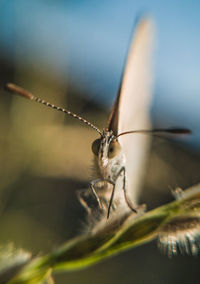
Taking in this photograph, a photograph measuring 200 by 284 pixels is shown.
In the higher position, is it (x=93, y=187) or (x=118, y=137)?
(x=118, y=137)

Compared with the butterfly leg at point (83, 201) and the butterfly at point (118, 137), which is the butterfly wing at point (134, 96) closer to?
the butterfly at point (118, 137)

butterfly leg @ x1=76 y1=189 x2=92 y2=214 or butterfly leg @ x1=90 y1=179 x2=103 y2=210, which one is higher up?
butterfly leg @ x1=90 y1=179 x2=103 y2=210

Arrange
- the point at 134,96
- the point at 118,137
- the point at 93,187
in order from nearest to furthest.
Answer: the point at 93,187 < the point at 118,137 < the point at 134,96

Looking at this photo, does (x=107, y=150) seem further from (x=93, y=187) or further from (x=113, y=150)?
(x=93, y=187)

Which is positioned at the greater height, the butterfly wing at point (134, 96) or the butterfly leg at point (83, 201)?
the butterfly wing at point (134, 96)

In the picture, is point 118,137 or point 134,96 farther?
point 134,96

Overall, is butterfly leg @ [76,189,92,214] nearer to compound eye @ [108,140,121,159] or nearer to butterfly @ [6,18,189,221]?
butterfly @ [6,18,189,221]

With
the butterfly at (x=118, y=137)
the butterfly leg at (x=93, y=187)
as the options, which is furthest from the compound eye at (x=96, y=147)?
the butterfly leg at (x=93, y=187)

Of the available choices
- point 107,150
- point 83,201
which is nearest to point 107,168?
point 107,150

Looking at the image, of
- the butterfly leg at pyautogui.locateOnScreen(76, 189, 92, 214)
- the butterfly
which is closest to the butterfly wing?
the butterfly

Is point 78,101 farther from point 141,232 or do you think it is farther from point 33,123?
point 141,232
